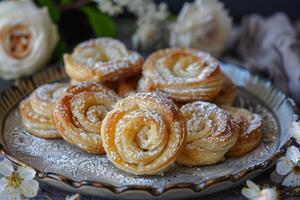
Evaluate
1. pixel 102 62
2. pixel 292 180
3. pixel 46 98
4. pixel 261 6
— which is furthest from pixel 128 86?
pixel 261 6

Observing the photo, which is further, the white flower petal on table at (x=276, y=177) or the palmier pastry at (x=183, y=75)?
the palmier pastry at (x=183, y=75)

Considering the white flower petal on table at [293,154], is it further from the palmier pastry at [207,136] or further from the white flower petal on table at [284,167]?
the palmier pastry at [207,136]

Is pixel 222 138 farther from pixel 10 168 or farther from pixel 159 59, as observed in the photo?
pixel 10 168

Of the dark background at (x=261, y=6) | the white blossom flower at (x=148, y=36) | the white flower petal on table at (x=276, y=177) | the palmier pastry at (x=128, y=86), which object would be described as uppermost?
the palmier pastry at (x=128, y=86)

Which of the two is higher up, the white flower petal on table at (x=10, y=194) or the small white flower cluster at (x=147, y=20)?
the white flower petal on table at (x=10, y=194)

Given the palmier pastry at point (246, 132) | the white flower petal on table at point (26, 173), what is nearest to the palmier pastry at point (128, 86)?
the palmier pastry at point (246, 132)

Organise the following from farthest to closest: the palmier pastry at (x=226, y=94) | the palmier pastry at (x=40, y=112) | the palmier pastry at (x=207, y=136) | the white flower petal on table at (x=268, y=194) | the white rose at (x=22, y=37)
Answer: the white rose at (x=22, y=37) → the palmier pastry at (x=226, y=94) → the palmier pastry at (x=40, y=112) → the palmier pastry at (x=207, y=136) → the white flower petal on table at (x=268, y=194)
